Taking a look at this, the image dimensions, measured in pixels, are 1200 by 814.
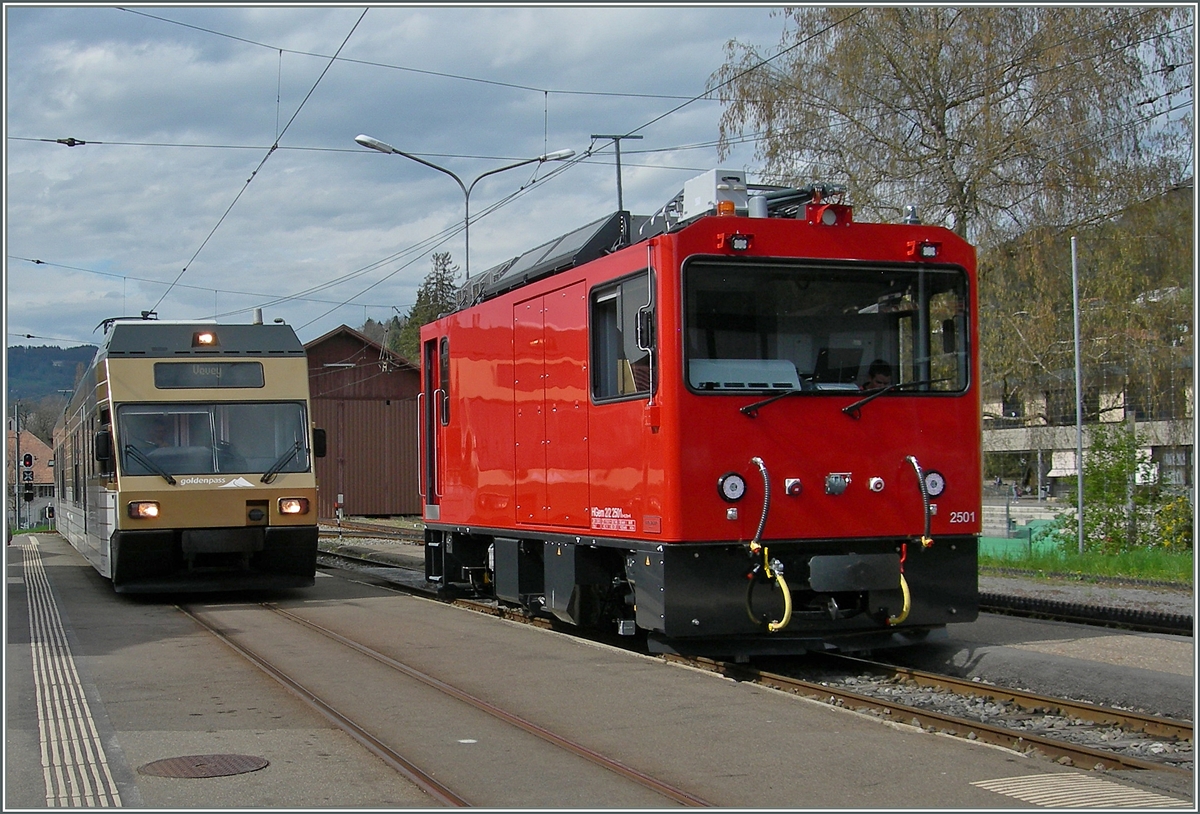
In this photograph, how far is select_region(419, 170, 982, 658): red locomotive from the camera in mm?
9359

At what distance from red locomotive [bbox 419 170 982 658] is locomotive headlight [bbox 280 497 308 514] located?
5.38m

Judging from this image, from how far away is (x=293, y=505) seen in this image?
1527 cm

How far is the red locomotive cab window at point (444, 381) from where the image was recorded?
48.7 feet

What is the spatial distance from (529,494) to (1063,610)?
5566 millimetres

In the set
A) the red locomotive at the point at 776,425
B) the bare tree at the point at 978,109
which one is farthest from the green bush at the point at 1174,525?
the red locomotive at the point at 776,425

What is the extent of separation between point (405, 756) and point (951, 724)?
3.15m

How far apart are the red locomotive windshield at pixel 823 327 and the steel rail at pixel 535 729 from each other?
2751mm

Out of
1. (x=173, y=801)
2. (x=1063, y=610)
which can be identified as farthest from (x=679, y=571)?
(x=1063, y=610)

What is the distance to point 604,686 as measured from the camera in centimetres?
907

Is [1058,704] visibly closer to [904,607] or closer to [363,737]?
[904,607]

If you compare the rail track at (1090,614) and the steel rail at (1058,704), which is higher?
the steel rail at (1058,704)

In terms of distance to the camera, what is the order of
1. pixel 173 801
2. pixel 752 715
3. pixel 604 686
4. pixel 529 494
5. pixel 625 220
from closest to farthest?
pixel 173 801, pixel 752 715, pixel 604 686, pixel 625 220, pixel 529 494

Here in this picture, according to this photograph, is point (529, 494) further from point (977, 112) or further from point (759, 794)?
point (977, 112)

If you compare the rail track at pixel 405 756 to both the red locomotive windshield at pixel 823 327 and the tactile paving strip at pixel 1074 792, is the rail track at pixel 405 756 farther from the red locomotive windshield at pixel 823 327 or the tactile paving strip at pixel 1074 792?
the red locomotive windshield at pixel 823 327
